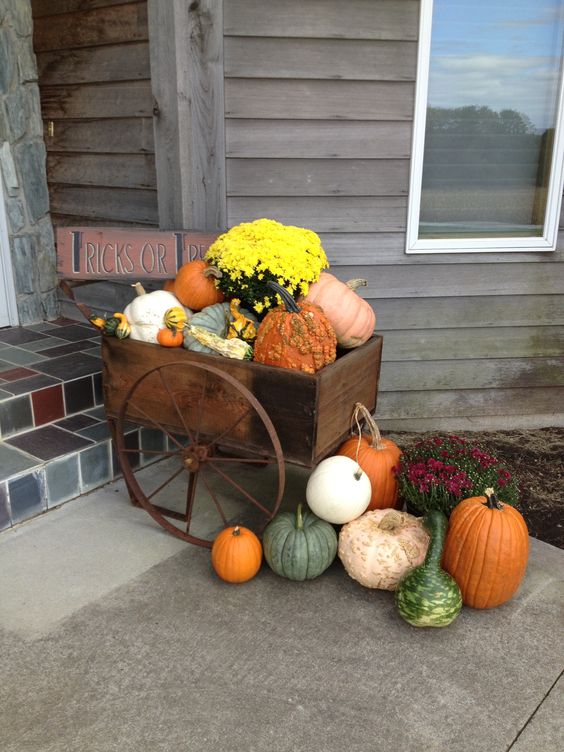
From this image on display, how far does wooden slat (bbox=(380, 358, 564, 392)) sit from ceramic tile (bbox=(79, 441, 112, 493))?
64.0 inches

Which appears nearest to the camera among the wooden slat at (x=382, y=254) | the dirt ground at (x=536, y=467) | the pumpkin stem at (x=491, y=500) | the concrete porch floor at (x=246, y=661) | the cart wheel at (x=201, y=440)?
the concrete porch floor at (x=246, y=661)

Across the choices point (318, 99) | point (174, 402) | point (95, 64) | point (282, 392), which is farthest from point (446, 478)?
point (95, 64)

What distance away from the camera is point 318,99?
3.16 meters

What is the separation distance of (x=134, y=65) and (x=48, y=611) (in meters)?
2.50

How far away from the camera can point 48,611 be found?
206cm

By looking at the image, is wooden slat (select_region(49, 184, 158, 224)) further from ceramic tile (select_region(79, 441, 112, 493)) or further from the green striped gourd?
the green striped gourd

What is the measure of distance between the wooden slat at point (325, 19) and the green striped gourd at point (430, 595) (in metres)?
2.38

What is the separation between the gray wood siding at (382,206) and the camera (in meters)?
3.08

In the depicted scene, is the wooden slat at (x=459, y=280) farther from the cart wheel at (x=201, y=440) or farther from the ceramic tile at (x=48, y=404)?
the ceramic tile at (x=48, y=404)

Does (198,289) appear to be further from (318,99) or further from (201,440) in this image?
(318,99)

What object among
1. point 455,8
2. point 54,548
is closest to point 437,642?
point 54,548

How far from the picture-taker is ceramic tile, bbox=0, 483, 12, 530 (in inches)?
95.1

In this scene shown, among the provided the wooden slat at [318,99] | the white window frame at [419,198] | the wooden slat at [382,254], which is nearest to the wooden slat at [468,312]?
the wooden slat at [382,254]

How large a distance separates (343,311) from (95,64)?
2025 millimetres
